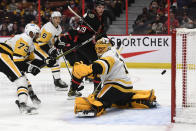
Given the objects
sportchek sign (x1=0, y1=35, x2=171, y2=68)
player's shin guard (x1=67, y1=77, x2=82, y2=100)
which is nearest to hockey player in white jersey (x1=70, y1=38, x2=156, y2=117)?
player's shin guard (x1=67, y1=77, x2=82, y2=100)

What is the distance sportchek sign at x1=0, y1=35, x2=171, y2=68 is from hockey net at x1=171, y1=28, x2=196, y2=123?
4.48 metres

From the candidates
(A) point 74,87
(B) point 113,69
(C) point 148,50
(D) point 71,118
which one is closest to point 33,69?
(A) point 74,87

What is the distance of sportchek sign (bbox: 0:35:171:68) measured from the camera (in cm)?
840

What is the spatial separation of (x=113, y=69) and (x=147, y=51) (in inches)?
179

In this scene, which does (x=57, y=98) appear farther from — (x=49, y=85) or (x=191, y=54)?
(x=191, y=54)

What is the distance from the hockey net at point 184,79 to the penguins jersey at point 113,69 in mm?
574

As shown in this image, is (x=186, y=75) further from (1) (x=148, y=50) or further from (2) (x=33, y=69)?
(1) (x=148, y=50)

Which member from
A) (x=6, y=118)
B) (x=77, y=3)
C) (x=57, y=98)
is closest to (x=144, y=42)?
(x=77, y=3)

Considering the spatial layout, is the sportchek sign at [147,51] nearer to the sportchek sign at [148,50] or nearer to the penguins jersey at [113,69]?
the sportchek sign at [148,50]

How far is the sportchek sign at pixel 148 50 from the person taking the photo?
8.40 meters

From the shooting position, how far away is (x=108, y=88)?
418 cm

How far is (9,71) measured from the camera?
13.8ft

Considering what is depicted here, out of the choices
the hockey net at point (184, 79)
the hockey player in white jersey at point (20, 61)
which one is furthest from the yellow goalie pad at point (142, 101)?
the hockey player in white jersey at point (20, 61)

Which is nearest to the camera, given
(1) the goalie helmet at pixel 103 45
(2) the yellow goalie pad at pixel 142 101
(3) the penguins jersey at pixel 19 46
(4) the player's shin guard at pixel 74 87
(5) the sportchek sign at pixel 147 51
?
(1) the goalie helmet at pixel 103 45
